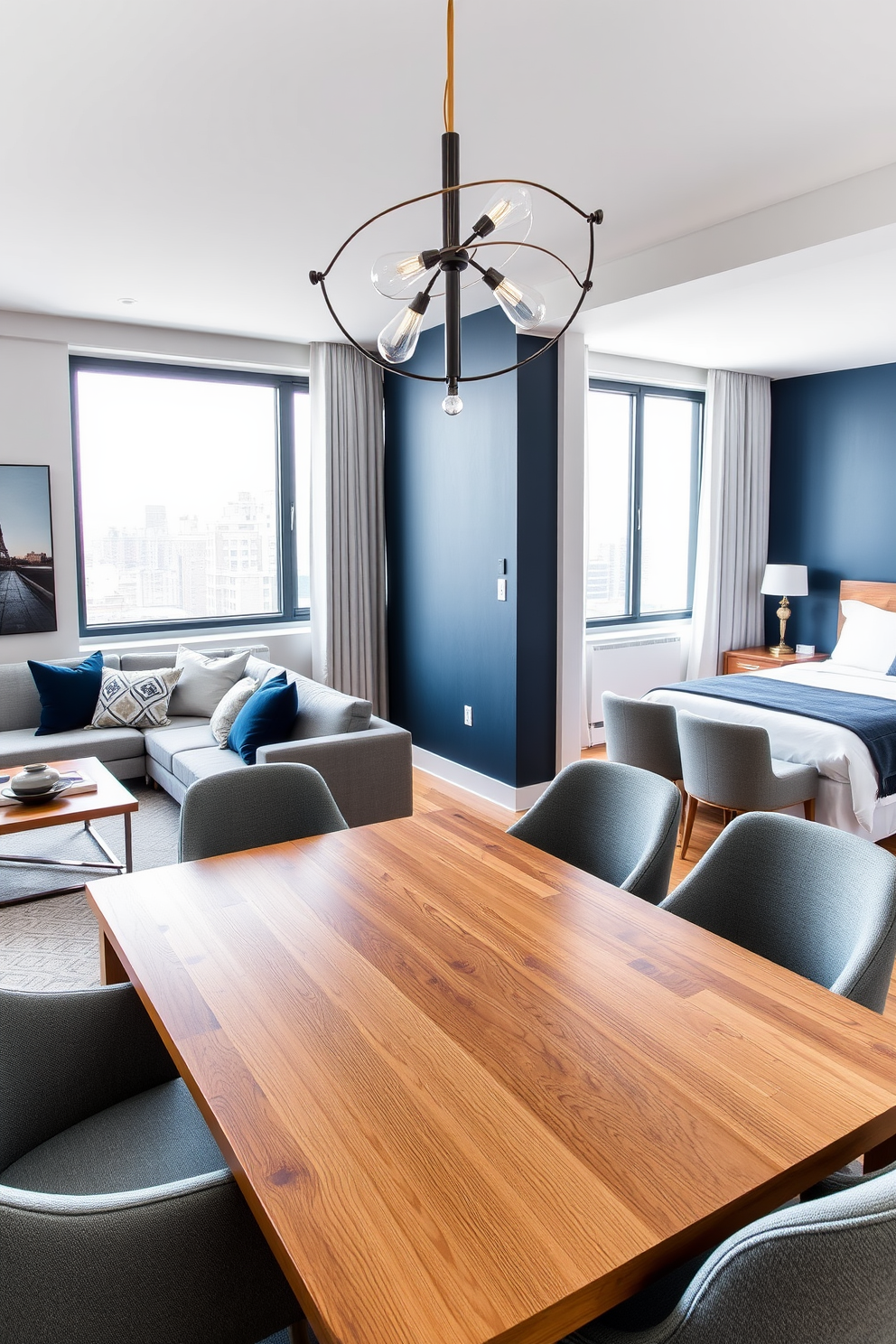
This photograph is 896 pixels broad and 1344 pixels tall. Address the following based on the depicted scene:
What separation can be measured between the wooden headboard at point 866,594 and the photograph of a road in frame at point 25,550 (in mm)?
5074

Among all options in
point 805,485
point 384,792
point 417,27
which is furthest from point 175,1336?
point 805,485

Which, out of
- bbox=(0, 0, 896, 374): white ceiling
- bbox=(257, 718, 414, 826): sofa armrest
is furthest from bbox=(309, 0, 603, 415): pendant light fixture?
bbox=(257, 718, 414, 826): sofa armrest

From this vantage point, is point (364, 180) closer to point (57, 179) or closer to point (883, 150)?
point (57, 179)

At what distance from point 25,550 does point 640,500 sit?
13.2 ft

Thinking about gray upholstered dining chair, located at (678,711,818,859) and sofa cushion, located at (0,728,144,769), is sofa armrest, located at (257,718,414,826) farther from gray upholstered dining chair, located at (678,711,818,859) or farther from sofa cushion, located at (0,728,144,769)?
gray upholstered dining chair, located at (678,711,818,859)

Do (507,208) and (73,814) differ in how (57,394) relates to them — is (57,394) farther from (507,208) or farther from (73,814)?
(507,208)

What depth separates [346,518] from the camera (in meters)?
5.57

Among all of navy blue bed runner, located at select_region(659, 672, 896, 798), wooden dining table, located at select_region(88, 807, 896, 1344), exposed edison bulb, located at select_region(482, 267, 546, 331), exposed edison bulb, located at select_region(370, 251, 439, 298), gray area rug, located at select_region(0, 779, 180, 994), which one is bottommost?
gray area rug, located at select_region(0, 779, 180, 994)

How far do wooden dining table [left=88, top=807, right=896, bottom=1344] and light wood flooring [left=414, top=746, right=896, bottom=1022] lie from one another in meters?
2.32

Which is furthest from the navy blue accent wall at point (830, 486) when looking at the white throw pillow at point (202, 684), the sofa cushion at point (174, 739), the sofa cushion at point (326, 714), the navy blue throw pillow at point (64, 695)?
the navy blue throw pillow at point (64, 695)

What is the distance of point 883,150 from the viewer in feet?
8.96

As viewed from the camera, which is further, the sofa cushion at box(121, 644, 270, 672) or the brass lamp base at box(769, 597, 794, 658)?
the brass lamp base at box(769, 597, 794, 658)

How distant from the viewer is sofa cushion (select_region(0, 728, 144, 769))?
13.8ft

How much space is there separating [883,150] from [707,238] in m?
0.79
